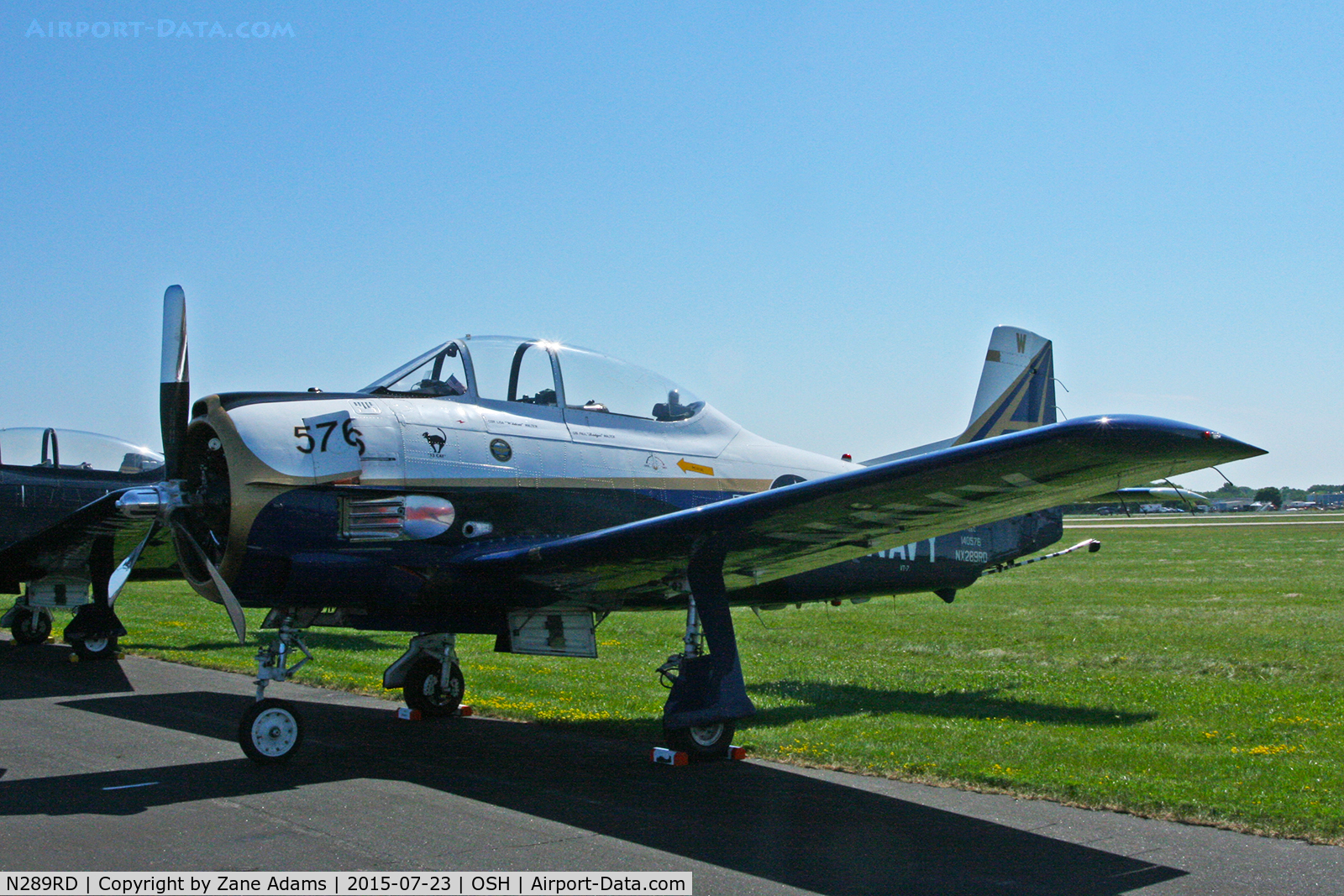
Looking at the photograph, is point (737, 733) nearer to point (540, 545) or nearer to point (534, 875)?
point (540, 545)

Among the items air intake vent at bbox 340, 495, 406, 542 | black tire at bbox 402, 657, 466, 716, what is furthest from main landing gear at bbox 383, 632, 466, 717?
air intake vent at bbox 340, 495, 406, 542

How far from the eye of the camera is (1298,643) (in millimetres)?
14984

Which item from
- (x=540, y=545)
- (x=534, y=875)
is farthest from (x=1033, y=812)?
(x=540, y=545)

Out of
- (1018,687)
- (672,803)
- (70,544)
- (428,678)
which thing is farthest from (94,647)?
(1018,687)

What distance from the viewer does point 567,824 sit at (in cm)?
627

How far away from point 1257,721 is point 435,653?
719 centimetres

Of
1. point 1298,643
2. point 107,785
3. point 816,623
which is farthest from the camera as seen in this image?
point 816,623

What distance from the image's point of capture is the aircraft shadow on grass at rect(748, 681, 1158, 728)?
9875 millimetres

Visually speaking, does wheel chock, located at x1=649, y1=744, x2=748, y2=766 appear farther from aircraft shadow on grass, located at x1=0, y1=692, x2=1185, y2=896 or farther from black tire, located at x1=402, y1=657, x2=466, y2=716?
black tire, located at x1=402, y1=657, x2=466, y2=716

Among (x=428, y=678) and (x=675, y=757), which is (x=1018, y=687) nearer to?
(x=675, y=757)

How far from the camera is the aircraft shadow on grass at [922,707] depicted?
32.4 feet

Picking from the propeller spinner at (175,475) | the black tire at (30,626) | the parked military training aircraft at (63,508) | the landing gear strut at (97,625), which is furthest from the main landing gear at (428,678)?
the black tire at (30,626)

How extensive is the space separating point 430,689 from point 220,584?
3.10m

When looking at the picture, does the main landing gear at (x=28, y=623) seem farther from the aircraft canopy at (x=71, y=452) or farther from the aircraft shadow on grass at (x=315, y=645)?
the aircraft canopy at (x=71, y=452)
